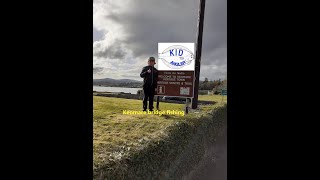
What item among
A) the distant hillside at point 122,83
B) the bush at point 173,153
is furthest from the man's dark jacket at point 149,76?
the bush at point 173,153

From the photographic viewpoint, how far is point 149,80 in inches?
235

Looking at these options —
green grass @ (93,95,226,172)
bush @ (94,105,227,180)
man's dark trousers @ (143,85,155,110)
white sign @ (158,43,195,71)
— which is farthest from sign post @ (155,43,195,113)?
bush @ (94,105,227,180)

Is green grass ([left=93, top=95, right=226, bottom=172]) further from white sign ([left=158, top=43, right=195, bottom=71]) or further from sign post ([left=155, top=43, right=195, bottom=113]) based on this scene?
white sign ([left=158, top=43, right=195, bottom=71])

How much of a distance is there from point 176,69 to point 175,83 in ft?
0.97

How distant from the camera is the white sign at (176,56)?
552 cm

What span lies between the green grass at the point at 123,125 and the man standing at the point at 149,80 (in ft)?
0.55

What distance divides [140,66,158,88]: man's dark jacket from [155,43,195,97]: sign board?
8 centimetres

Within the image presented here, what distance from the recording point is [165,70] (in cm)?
591

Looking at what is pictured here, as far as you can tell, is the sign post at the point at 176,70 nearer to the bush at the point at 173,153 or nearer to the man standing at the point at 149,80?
the man standing at the point at 149,80

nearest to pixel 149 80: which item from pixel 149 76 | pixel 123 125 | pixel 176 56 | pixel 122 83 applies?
pixel 149 76

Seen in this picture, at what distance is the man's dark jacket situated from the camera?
580cm
